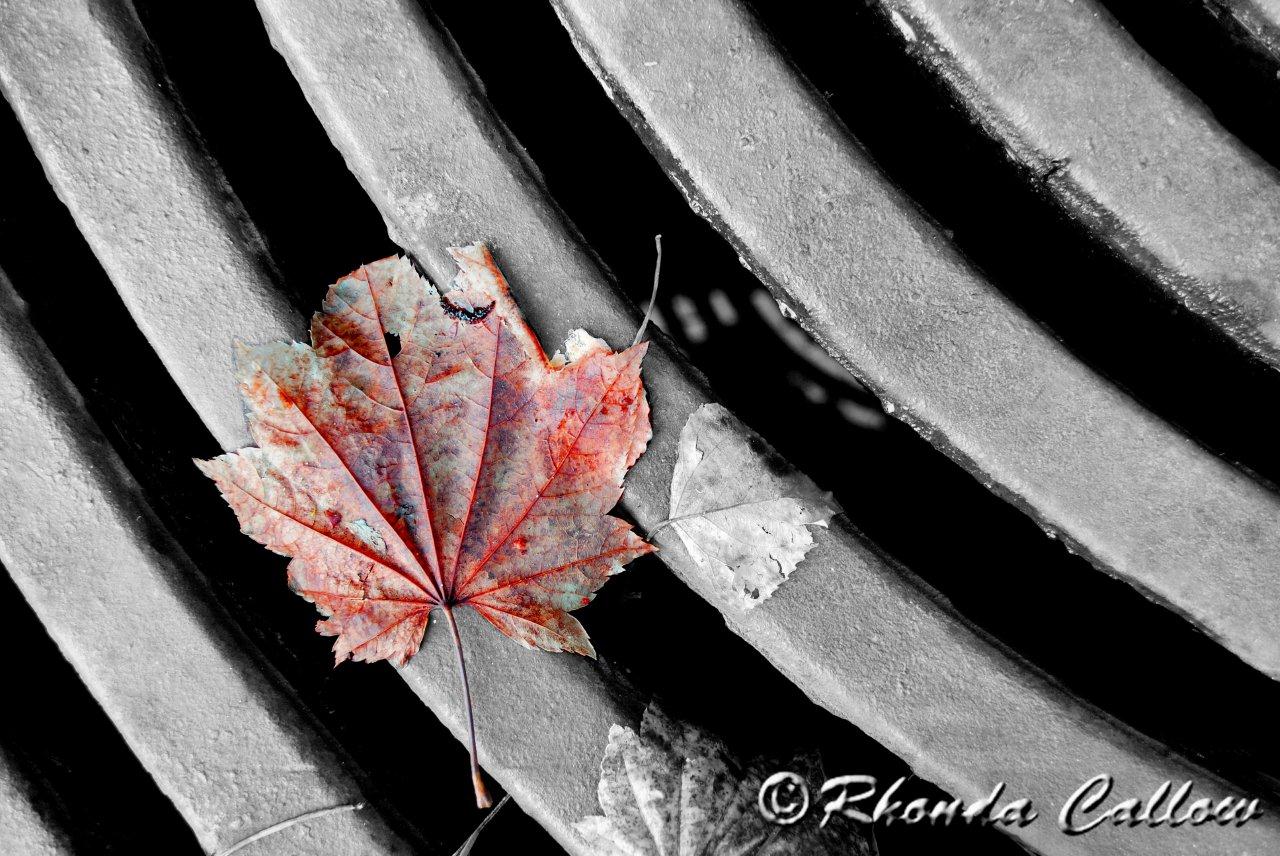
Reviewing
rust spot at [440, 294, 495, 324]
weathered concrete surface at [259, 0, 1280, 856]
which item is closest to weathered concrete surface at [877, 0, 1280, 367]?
weathered concrete surface at [259, 0, 1280, 856]

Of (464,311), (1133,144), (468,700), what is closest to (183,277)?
(464,311)

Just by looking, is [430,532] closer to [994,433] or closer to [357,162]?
[357,162]

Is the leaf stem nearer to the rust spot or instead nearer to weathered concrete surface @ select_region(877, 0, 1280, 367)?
the rust spot

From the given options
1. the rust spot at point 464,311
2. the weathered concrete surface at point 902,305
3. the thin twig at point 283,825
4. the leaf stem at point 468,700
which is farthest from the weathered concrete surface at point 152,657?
the weathered concrete surface at point 902,305

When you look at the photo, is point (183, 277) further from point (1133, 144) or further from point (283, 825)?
point (1133, 144)

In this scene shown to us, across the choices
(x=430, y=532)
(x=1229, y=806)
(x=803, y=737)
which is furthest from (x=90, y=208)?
(x=1229, y=806)

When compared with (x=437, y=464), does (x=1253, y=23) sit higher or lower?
higher
